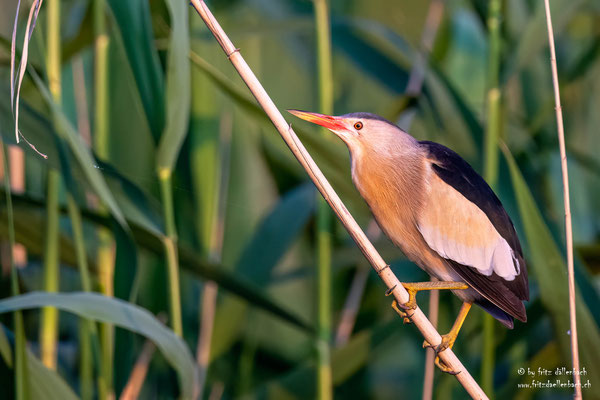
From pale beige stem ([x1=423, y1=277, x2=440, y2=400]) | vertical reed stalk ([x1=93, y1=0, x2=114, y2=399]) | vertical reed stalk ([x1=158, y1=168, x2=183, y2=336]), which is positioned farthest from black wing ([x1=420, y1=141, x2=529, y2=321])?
vertical reed stalk ([x1=93, y1=0, x2=114, y2=399])

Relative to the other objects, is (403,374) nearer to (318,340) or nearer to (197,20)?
(318,340)

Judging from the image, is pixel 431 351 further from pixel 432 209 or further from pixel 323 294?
pixel 432 209

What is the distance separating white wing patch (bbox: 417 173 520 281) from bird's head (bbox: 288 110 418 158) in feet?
0.15

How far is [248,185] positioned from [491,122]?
0.88 metres

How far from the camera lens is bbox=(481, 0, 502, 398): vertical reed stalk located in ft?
2.54

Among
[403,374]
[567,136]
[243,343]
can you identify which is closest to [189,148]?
[243,343]

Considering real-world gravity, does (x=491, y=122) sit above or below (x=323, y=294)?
above

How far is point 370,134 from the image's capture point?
55cm

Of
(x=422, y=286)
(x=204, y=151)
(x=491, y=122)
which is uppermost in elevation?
(x=204, y=151)

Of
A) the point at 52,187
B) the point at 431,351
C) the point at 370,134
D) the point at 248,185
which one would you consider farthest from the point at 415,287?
the point at 248,185

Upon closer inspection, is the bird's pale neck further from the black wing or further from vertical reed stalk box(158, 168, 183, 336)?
vertical reed stalk box(158, 168, 183, 336)

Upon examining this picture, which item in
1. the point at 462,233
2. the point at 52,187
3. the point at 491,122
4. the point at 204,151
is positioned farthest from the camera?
the point at 204,151

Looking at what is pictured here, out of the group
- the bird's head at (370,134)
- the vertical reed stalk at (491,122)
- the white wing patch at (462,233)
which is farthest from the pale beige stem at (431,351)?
the bird's head at (370,134)

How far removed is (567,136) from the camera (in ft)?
5.69
